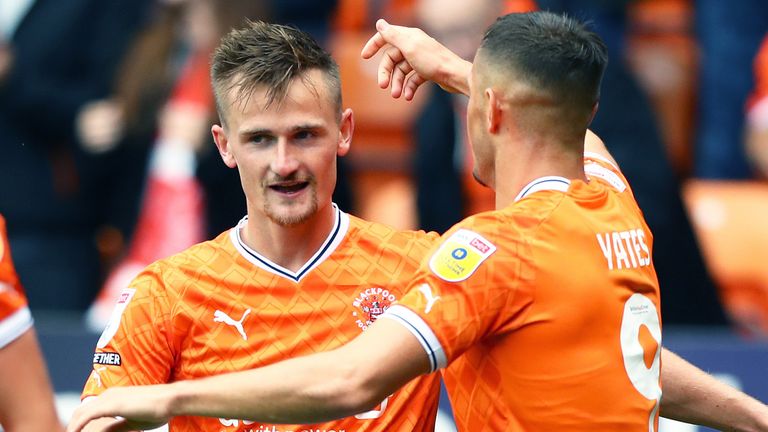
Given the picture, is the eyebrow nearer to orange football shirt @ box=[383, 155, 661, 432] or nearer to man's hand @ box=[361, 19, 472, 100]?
man's hand @ box=[361, 19, 472, 100]

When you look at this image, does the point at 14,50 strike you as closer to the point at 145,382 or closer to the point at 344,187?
the point at 344,187

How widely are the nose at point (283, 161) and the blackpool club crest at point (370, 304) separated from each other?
1.45 feet

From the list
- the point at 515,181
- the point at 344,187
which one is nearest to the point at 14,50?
the point at 344,187

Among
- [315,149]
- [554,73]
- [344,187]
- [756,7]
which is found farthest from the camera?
[756,7]

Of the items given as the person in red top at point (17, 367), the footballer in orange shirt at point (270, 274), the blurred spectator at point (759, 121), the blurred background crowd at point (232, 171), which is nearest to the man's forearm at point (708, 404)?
the footballer in orange shirt at point (270, 274)

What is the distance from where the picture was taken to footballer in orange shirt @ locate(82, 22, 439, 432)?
4000 mm

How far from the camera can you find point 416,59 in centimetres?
437

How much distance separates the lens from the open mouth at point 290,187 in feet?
13.2

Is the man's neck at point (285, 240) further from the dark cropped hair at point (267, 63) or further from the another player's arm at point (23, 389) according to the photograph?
the another player's arm at point (23, 389)

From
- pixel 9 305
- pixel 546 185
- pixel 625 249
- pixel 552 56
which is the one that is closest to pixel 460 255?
pixel 546 185

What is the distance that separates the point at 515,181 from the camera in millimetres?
3814

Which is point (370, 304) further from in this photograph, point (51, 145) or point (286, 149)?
point (51, 145)

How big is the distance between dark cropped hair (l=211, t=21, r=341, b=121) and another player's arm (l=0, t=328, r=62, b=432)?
38.7 inches

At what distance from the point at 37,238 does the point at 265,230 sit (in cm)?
394
